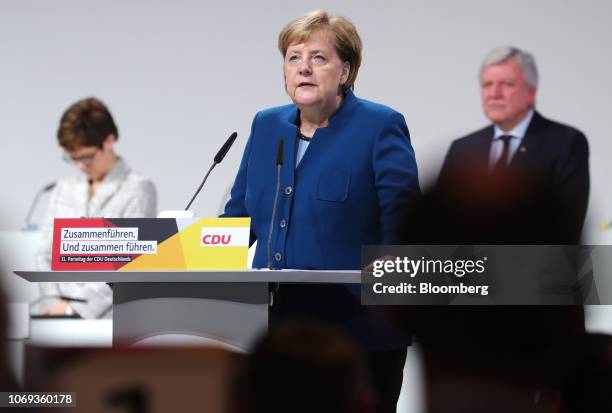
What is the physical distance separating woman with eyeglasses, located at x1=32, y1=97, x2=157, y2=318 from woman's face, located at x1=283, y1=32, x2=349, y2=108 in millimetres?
1884

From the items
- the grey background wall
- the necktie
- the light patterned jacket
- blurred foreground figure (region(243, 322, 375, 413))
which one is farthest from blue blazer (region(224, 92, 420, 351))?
the light patterned jacket

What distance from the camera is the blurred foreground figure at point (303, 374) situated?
1064mm

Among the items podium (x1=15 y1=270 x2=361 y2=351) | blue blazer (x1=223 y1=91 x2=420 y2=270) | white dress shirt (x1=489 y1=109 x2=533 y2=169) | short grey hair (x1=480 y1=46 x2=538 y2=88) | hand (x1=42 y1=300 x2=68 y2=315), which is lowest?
podium (x1=15 y1=270 x2=361 y2=351)

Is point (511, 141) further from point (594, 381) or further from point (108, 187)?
point (108, 187)

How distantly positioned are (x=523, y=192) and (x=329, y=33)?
601 mm

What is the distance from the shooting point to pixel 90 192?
417cm

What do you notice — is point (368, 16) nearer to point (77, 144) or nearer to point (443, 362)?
point (77, 144)

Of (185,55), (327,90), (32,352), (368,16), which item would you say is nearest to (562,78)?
(368,16)

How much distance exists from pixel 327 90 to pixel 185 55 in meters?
2.44

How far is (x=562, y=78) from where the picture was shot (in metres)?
3.92

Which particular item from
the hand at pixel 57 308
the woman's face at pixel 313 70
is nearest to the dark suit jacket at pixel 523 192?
the woman's face at pixel 313 70

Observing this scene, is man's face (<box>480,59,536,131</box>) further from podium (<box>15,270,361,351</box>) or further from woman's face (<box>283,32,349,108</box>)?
podium (<box>15,270,361,351</box>)

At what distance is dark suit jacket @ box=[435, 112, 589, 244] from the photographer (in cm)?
225

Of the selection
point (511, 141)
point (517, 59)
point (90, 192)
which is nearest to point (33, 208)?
point (90, 192)
